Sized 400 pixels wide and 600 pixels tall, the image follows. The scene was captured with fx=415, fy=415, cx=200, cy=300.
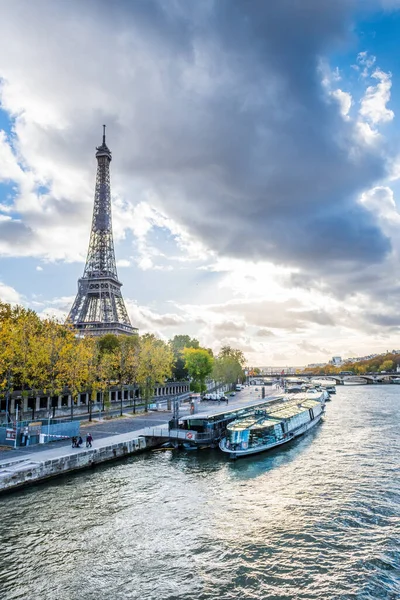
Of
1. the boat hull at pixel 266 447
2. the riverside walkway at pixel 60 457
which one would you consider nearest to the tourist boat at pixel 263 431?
the boat hull at pixel 266 447

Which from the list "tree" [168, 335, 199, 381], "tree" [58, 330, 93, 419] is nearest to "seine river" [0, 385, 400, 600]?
"tree" [58, 330, 93, 419]

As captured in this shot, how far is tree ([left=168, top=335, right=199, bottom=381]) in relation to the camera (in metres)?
154

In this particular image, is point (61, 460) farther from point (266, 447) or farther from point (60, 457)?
point (266, 447)

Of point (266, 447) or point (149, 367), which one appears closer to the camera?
point (266, 447)

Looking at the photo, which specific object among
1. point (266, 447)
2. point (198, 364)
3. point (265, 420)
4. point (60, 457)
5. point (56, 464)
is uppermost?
point (198, 364)

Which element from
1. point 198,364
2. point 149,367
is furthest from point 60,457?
point 198,364

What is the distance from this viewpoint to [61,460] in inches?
1535

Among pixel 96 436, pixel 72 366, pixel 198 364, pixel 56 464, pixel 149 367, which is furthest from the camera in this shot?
pixel 198 364

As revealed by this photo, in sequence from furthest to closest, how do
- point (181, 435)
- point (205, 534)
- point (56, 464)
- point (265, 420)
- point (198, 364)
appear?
1. point (198, 364)
2. point (265, 420)
3. point (181, 435)
4. point (56, 464)
5. point (205, 534)

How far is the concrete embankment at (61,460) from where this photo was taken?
34.4 metres

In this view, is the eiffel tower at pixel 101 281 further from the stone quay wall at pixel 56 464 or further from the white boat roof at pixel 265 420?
the stone quay wall at pixel 56 464

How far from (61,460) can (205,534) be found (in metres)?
18.4

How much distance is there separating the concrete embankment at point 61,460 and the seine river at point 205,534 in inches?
48.7

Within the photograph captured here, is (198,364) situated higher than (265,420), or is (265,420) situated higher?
(198,364)
